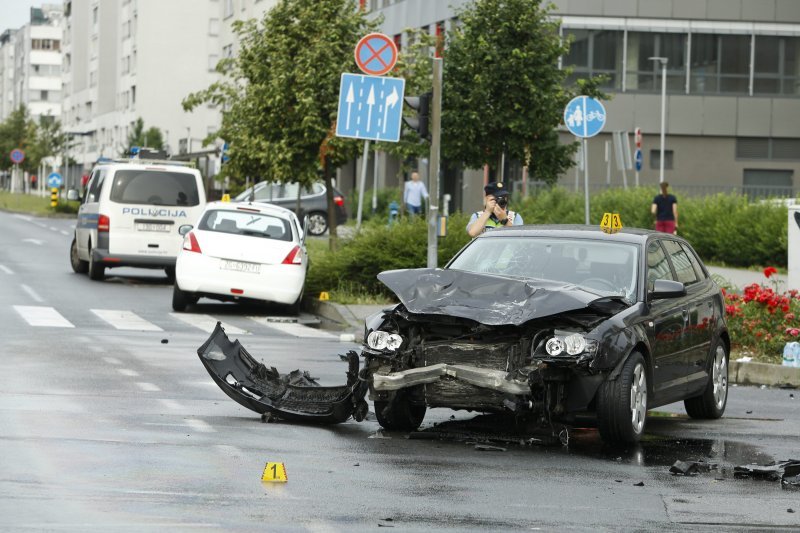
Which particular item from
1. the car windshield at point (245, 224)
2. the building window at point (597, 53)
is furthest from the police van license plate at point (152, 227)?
the building window at point (597, 53)

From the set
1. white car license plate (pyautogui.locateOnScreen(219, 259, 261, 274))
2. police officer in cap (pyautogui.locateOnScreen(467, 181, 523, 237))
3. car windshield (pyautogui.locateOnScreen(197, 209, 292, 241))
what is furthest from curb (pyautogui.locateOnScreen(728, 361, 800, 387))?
car windshield (pyautogui.locateOnScreen(197, 209, 292, 241))

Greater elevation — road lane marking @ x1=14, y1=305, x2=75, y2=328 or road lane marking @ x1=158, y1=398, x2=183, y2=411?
road lane marking @ x1=158, y1=398, x2=183, y2=411

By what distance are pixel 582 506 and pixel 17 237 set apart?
1485 inches

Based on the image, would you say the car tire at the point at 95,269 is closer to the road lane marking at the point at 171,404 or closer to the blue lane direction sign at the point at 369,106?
the blue lane direction sign at the point at 369,106

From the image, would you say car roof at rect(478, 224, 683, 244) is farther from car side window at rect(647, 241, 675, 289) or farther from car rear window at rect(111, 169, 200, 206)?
car rear window at rect(111, 169, 200, 206)

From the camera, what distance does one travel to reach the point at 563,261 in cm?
1105

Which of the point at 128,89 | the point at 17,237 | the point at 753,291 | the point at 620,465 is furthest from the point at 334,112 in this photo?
the point at 128,89

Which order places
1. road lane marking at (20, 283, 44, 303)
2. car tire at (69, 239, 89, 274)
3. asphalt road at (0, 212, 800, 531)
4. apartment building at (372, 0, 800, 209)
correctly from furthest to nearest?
apartment building at (372, 0, 800, 209), car tire at (69, 239, 89, 274), road lane marking at (20, 283, 44, 303), asphalt road at (0, 212, 800, 531)

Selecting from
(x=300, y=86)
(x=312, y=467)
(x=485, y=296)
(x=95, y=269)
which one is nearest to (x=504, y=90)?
(x=300, y=86)

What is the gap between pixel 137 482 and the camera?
7785mm

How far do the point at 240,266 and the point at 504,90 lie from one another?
34.9ft

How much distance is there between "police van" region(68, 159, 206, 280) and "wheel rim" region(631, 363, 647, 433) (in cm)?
1738

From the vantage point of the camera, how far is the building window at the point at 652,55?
53438 millimetres

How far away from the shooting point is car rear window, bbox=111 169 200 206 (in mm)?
26938
